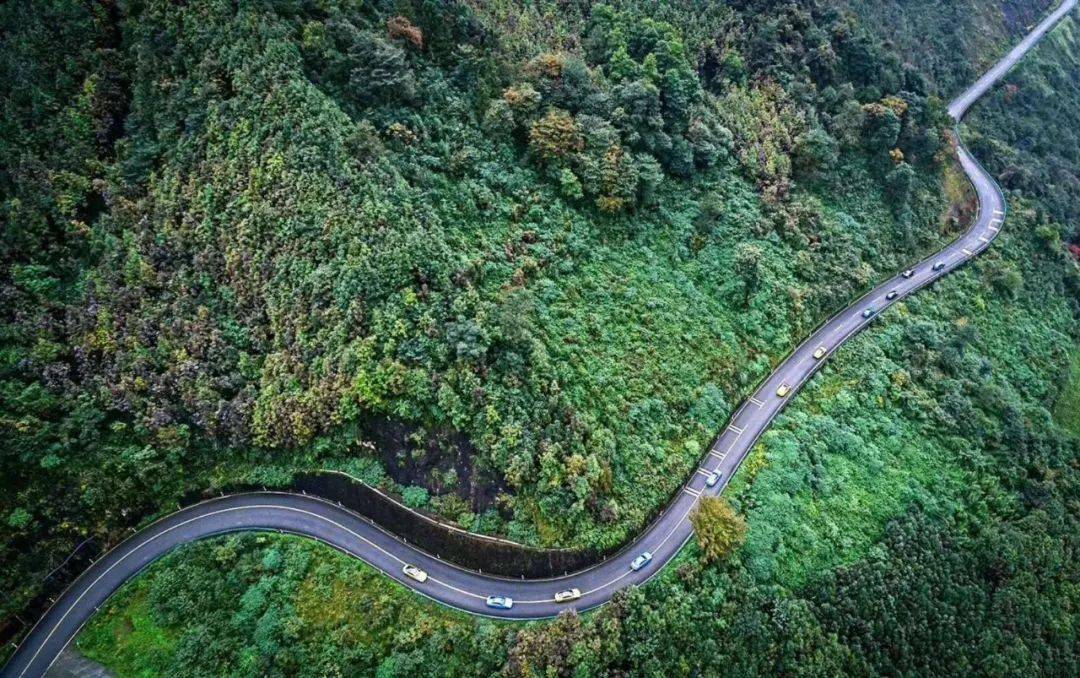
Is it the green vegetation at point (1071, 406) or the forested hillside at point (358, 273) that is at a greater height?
the green vegetation at point (1071, 406)

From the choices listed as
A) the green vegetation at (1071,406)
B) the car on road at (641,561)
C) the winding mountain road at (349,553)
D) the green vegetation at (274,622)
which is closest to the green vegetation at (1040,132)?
the green vegetation at (1071,406)

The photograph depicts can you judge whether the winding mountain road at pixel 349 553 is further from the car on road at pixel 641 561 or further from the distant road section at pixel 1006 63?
the distant road section at pixel 1006 63

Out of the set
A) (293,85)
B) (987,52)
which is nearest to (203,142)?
(293,85)

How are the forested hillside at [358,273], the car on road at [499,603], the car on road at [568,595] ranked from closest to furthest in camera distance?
1. the car on road at [499,603]
2. the car on road at [568,595]
3. the forested hillside at [358,273]

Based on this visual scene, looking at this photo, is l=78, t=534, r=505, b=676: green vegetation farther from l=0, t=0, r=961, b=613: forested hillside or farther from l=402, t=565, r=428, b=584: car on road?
l=0, t=0, r=961, b=613: forested hillside

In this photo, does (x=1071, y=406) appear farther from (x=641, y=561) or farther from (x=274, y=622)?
(x=274, y=622)

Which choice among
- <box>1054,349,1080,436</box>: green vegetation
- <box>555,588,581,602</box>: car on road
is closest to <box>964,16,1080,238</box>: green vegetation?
<box>1054,349,1080,436</box>: green vegetation
